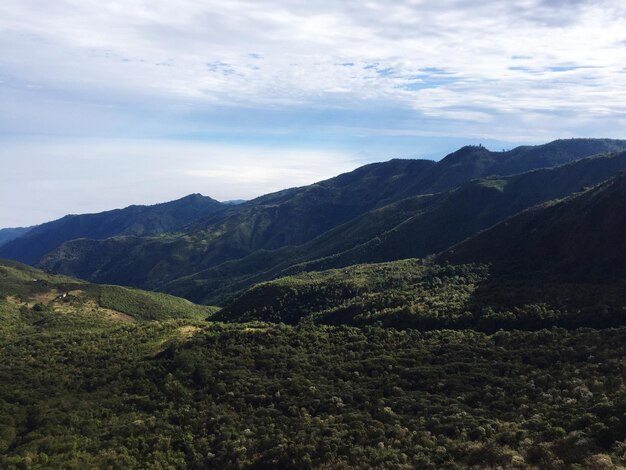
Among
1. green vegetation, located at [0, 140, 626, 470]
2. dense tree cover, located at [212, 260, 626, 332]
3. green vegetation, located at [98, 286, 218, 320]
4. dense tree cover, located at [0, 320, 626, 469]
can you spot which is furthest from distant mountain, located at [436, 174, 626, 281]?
green vegetation, located at [98, 286, 218, 320]

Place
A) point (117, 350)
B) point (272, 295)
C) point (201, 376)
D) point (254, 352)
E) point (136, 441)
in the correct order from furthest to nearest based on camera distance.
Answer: point (272, 295) → point (117, 350) → point (254, 352) → point (201, 376) → point (136, 441)

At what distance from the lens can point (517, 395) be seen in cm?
4472

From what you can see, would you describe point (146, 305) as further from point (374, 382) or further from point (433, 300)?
point (374, 382)

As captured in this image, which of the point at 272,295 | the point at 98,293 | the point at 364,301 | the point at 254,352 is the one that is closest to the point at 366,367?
the point at 254,352

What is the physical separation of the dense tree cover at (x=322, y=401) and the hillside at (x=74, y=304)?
57887 mm

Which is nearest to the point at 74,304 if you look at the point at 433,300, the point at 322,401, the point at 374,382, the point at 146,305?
the point at 146,305

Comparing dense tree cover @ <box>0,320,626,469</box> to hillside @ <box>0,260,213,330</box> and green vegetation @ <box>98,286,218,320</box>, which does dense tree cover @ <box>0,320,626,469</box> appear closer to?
hillside @ <box>0,260,213,330</box>

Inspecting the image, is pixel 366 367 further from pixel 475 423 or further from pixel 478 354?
pixel 475 423

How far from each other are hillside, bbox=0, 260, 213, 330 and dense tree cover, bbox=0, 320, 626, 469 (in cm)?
5789

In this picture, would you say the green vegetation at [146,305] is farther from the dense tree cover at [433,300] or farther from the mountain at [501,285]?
the dense tree cover at [433,300]

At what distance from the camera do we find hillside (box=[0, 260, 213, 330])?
404ft

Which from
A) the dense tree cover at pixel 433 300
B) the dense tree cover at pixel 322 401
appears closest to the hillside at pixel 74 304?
the dense tree cover at pixel 433 300

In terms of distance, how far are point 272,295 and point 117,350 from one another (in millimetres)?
55297

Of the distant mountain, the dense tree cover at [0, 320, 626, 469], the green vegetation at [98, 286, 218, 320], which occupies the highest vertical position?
the distant mountain
